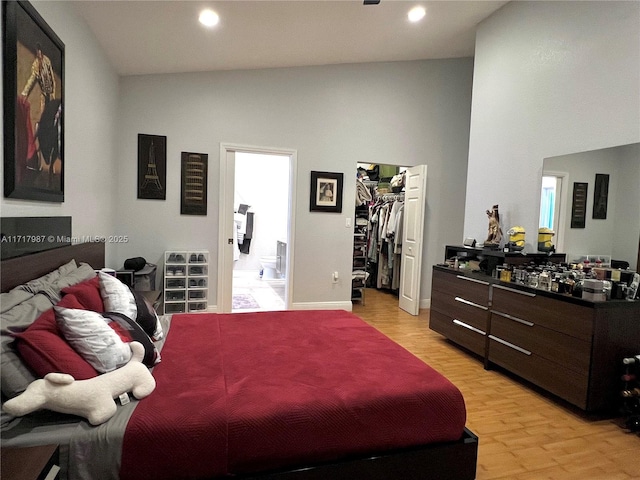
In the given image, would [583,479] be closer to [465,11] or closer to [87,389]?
[87,389]

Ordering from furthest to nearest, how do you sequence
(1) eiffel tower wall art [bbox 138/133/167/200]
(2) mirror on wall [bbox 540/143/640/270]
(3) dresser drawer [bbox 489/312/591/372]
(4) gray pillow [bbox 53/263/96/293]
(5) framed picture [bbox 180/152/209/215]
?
(5) framed picture [bbox 180/152/209/215], (1) eiffel tower wall art [bbox 138/133/167/200], (2) mirror on wall [bbox 540/143/640/270], (3) dresser drawer [bbox 489/312/591/372], (4) gray pillow [bbox 53/263/96/293]

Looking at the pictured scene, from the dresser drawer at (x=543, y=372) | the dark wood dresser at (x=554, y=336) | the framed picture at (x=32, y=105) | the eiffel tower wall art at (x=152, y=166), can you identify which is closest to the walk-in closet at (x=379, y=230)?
the dark wood dresser at (x=554, y=336)

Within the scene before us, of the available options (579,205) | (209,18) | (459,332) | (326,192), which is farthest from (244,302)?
(579,205)

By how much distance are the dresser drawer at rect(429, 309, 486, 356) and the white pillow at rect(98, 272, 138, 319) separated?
2696 millimetres

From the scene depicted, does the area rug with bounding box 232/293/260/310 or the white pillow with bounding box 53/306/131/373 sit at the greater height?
the white pillow with bounding box 53/306/131/373

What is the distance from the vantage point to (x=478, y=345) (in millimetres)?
3068

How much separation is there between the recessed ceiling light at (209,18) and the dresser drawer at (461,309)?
3.22 m

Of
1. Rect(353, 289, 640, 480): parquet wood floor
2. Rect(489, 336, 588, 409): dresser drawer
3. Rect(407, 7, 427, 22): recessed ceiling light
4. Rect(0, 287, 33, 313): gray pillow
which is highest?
Rect(407, 7, 427, 22): recessed ceiling light

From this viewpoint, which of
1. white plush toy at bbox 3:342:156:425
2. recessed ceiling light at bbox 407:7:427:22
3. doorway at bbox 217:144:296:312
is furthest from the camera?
doorway at bbox 217:144:296:312

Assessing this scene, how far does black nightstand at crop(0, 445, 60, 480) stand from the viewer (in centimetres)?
90

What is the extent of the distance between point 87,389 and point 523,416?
2437 millimetres

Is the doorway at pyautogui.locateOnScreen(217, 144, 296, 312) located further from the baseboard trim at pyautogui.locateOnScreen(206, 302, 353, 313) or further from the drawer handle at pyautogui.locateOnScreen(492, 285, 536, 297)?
the drawer handle at pyautogui.locateOnScreen(492, 285, 536, 297)

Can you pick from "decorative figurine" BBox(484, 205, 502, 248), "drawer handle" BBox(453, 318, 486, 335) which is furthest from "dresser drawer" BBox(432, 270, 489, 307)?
"decorative figurine" BBox(484, 205, 502, 248)

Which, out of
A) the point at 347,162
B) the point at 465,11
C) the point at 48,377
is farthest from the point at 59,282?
the point at 465,11
